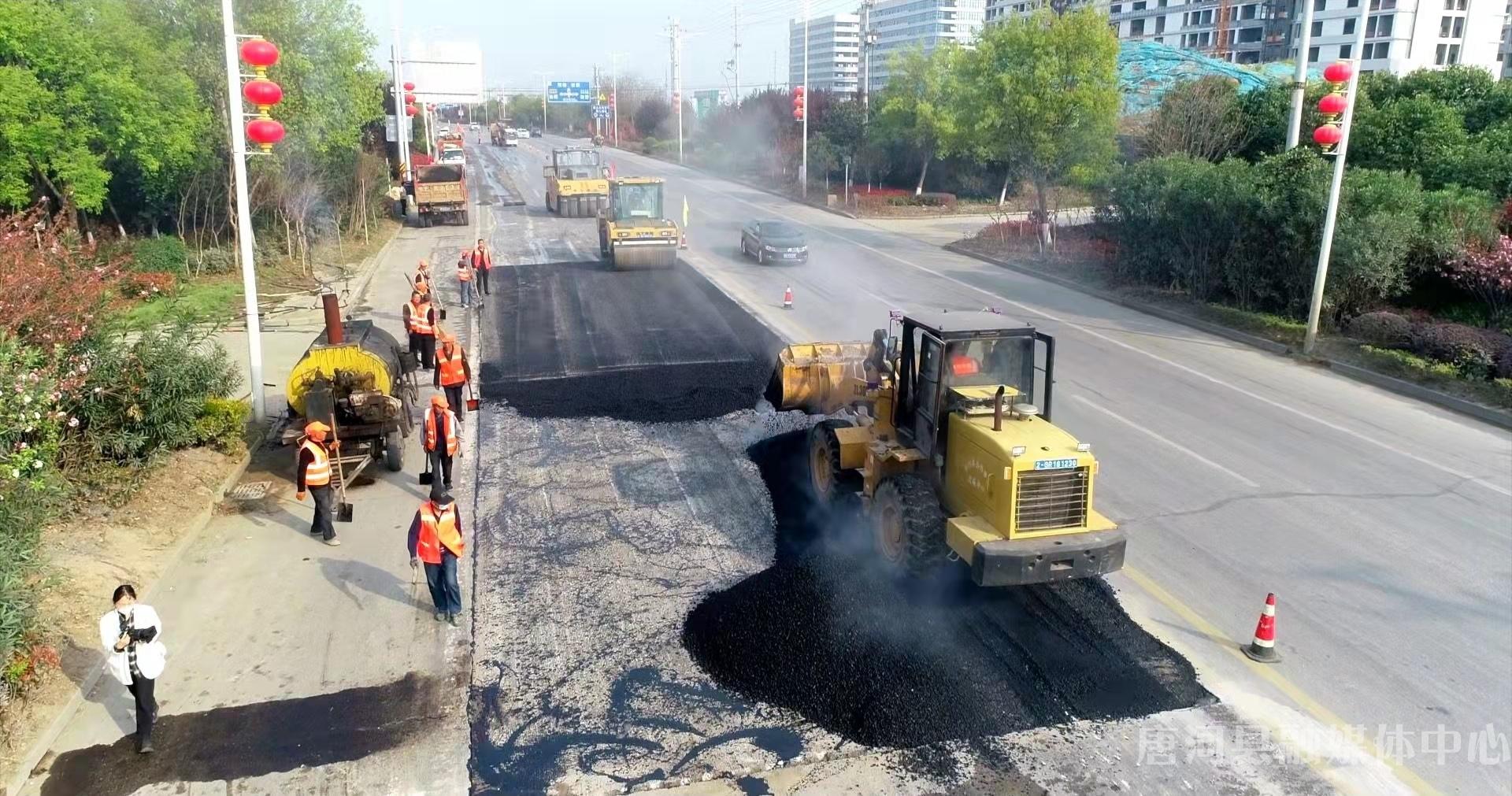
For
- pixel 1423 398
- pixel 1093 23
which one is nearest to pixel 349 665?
pixel 1423 398

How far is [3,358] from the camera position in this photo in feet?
29.0

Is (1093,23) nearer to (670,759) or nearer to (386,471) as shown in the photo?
(386,471)

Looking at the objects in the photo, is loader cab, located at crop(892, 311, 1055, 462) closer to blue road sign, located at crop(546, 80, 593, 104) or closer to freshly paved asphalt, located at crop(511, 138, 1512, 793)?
freshly paved asphalt, located at crop(511, 138, 1512, 793)

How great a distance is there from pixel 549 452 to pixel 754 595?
16.2 ft

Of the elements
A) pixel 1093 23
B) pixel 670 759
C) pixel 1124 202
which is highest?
pixel 1093 23

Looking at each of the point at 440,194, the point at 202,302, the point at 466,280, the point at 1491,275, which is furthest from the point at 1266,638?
the point at 440,194

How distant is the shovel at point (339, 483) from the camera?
10.8 metres

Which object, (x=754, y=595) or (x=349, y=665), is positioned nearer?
(x=349, y=665)

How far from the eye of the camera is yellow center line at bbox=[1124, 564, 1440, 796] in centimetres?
700

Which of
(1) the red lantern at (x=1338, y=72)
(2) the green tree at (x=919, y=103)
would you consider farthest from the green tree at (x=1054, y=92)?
(1) the red lantern at (x=1338, y=72)

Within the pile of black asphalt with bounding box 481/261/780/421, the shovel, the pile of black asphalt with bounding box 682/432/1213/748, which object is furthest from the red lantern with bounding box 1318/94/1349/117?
the shovel

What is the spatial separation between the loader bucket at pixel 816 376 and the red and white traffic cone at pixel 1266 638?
5.72 meters

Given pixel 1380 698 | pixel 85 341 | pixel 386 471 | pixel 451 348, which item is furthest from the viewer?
pixel 451 348

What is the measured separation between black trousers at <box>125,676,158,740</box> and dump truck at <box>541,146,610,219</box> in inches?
1373
